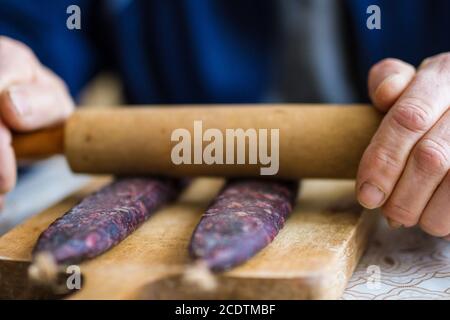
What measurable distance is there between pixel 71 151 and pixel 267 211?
15.9 inches

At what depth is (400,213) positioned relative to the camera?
80 centimetres

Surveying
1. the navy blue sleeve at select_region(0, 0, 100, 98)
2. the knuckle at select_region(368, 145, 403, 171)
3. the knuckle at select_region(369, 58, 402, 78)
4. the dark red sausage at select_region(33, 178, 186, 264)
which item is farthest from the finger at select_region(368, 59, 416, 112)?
the navy blue sleeve at select_region(0, 0, 100, 98)

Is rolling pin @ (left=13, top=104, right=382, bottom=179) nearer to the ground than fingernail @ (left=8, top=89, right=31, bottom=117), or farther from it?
nearer to the ground

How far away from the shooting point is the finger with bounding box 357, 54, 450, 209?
77cm

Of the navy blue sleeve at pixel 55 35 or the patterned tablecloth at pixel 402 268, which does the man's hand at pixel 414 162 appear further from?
the navy blue sleeve at pixel 55 35

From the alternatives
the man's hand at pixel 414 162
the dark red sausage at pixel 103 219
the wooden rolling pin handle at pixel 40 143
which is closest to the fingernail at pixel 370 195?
the man's hand at pixel 414 162

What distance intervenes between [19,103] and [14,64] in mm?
138

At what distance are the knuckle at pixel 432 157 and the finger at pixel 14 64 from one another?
70 centimetres

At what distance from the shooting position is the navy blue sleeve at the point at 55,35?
152 cm

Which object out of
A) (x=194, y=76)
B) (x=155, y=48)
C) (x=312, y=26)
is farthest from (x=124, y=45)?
(x=312, y=26)

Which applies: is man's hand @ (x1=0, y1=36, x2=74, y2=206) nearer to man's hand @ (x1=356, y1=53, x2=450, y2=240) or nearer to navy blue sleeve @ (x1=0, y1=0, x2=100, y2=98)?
navy blue sleeve @ (x1=0, y1=0, x2=100, y2=98)

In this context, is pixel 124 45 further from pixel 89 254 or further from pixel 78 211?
pixel 89 254

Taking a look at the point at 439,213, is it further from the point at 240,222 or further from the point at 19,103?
the point at 19,103

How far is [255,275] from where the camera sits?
0.65m
